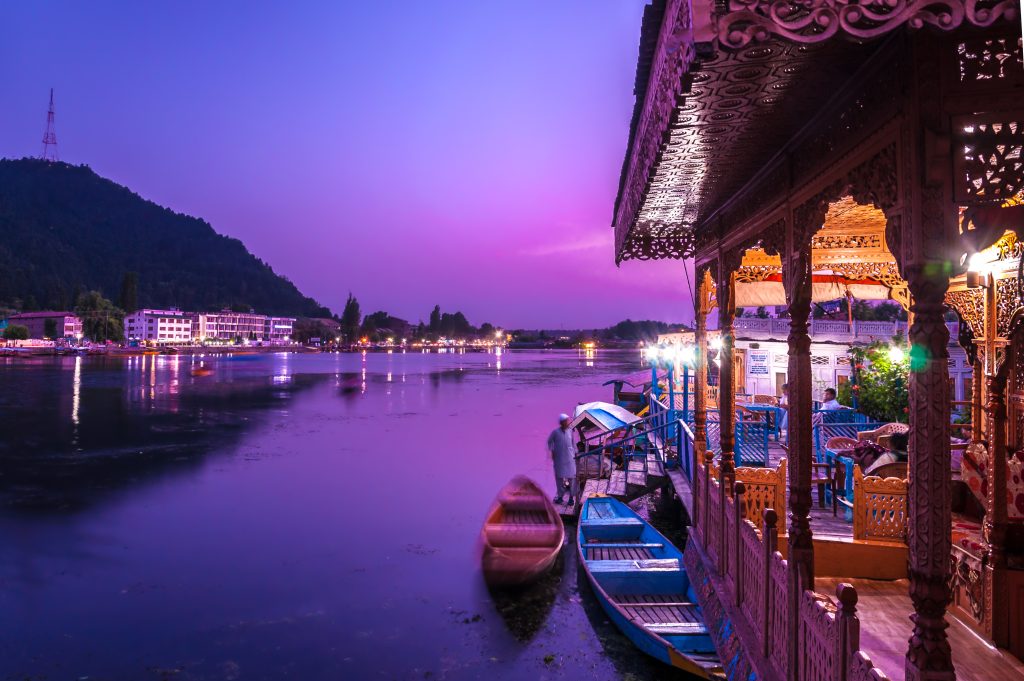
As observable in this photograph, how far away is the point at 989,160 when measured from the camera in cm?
247

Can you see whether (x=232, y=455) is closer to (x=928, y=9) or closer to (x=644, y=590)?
(x=644, y=590)

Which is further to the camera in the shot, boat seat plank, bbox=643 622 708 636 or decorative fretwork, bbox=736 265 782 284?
decorative fretwork, bbox=736 265 782 284

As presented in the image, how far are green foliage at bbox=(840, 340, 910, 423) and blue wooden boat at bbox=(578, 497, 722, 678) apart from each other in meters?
7.75

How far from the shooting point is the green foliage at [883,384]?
45.4 ft

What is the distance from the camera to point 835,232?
6.10 m

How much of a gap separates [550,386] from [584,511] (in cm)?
5377

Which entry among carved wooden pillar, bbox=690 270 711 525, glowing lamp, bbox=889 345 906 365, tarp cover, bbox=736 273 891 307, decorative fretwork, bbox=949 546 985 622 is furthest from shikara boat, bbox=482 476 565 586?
glowing lamp, bbox=889 345 906 365

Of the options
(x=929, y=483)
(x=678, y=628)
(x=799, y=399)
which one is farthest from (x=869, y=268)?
(x=929, y=483)

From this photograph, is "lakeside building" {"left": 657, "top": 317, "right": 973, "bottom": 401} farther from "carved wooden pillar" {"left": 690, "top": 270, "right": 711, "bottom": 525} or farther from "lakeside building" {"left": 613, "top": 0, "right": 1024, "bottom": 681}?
"lakeside building" {"left": 613, "top": 0, "right": 1024, "bottom": 681}

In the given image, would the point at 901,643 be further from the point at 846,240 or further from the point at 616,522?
the point at 616,522

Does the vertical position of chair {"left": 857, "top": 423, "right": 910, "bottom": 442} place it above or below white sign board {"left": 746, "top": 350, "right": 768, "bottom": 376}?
below

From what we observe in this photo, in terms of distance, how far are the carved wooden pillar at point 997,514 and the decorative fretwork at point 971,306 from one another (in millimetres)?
724

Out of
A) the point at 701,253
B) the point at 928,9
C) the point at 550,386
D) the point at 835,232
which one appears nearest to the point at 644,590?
the point at 701,253

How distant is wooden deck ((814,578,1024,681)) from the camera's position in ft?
13.1
